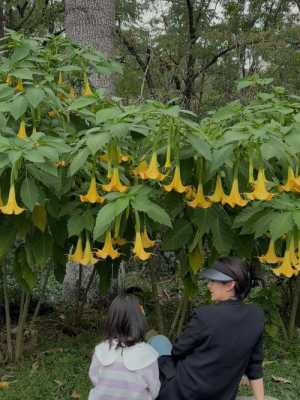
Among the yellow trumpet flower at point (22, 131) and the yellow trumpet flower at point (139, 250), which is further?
the yellow trumpet flower at point (22, 131)

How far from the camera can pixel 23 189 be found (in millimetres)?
2729

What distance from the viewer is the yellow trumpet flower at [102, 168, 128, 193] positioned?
2707 millimetres

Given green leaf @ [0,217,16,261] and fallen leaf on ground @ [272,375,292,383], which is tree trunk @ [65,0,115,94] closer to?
green leaf @ [0,217,16,261]

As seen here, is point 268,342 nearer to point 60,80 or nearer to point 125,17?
point 60,80

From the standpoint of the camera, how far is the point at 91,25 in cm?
512

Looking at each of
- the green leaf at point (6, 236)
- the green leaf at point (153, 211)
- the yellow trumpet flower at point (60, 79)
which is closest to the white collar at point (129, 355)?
the green leaf at point (153, 211)

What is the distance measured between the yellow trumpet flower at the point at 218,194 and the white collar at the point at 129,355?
86cm

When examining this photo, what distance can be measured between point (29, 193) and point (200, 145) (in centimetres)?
85

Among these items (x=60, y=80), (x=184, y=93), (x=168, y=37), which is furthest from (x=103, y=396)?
(x=168, y=37)

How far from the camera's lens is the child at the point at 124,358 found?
2314mm

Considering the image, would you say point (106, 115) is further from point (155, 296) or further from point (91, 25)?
point (91, 25)

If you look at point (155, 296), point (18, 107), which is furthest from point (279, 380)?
point (18, 107)

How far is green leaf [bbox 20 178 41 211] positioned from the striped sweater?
0.78m

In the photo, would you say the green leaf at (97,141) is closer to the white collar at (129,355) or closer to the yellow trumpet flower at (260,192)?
the yellow trumpet flower at (260,192)
